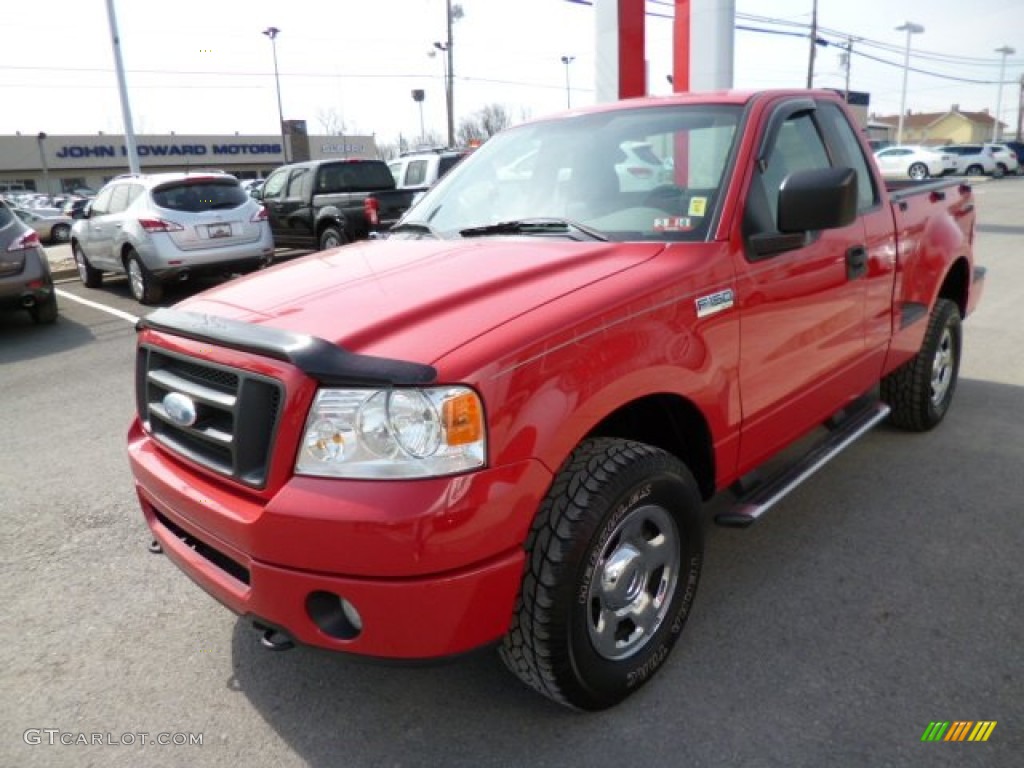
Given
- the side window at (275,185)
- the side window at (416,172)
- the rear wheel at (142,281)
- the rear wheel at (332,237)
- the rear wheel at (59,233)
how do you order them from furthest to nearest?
the rear wheel at (59,233) < the side window at (416,172) < the side window at (275,185) < the rear wheel at (332,237) < the rear wheel at (142,281)

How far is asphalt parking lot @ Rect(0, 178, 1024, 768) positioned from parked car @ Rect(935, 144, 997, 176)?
139ft

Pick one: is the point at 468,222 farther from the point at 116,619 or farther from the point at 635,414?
the point at 116,619

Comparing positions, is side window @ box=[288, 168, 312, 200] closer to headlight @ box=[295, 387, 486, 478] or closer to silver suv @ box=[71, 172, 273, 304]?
silver suv @ box=[71, 172, 273, 304]

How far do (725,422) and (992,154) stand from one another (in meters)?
44.8

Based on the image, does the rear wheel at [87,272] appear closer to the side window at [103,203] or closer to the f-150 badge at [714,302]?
the side window at [103,203]

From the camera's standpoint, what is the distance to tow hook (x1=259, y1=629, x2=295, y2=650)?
2.12 meters

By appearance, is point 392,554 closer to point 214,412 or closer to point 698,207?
point 214,412

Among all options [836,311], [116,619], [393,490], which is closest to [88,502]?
[116,619]

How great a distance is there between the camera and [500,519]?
1991 millimetres

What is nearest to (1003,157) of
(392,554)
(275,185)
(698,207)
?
(275,185)

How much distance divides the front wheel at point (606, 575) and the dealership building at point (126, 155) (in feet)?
209

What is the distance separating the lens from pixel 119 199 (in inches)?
435

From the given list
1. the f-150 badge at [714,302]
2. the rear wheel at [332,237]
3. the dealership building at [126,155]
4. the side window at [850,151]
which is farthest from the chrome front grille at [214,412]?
the dealership building at [126,155]

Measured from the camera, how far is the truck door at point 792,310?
282 cm
